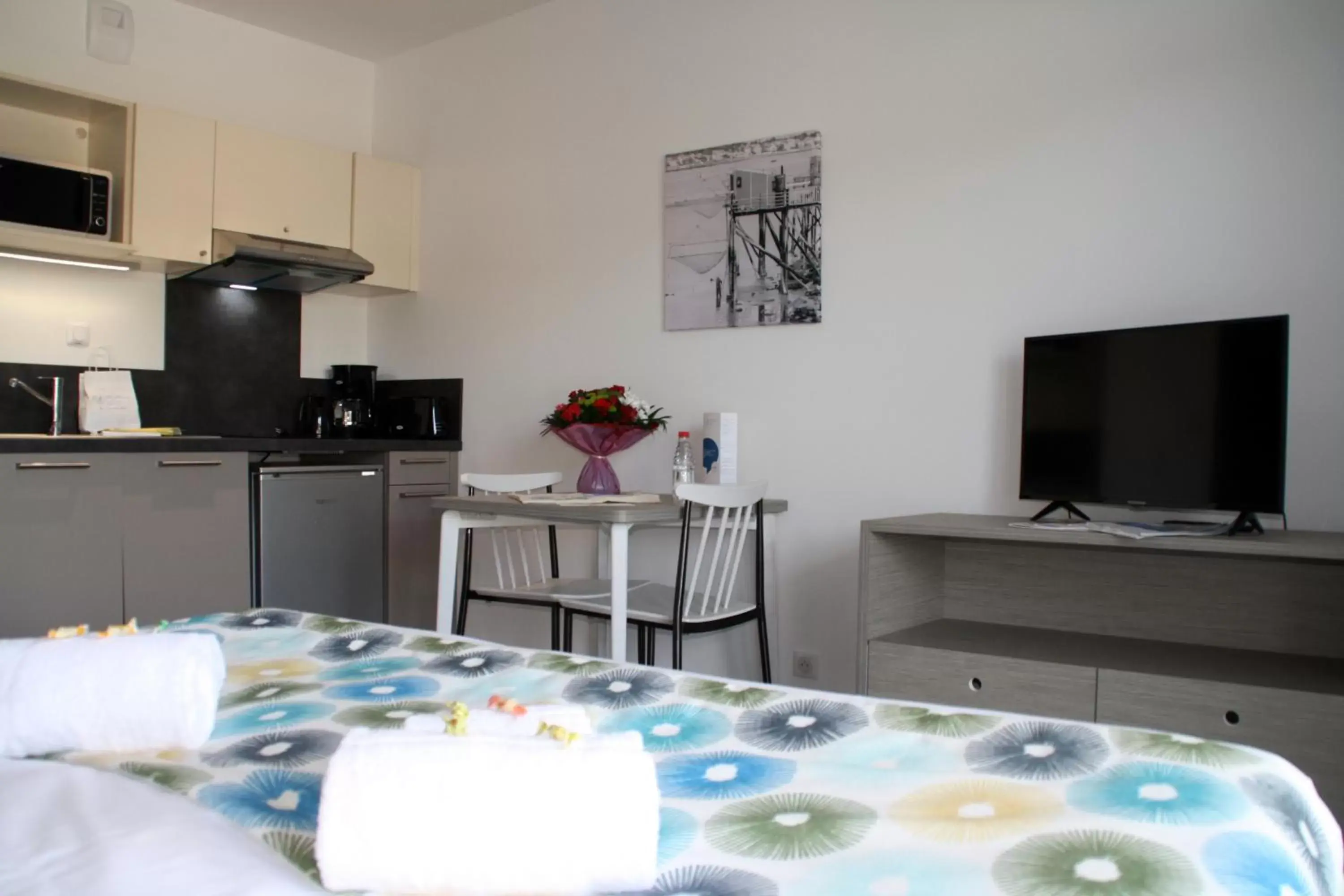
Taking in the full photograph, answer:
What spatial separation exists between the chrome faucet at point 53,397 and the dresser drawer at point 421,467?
1.20m

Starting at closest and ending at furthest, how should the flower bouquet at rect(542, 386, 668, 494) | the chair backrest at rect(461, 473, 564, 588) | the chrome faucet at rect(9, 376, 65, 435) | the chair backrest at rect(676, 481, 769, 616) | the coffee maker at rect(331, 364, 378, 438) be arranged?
the chair backrest at rect(676, 481, 769, 616), the flower bouquet at rect(542, 386, 668, 494), the chair backrest at rect(461, 473, 564, 588), the chrome faucet at rect(9, 376, 65, 435), the coffee maker at rect(331, 364, 378, 438)

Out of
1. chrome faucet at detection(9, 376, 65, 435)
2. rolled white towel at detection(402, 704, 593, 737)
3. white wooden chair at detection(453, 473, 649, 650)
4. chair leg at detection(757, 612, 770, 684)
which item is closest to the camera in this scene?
rolled white towel at detection(402, 704, 593, 737)

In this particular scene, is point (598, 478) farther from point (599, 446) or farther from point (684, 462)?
point (684, 462)

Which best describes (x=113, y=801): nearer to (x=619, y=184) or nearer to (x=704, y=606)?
(x=704, y=606)

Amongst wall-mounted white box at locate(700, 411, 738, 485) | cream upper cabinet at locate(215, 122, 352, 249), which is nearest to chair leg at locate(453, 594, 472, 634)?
wall-mounted white box at locate(700, 411, 738, 485)

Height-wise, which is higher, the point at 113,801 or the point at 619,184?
the point at 619,184

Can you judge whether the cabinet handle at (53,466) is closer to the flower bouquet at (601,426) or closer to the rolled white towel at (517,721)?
the flower bouquet at (601,426)

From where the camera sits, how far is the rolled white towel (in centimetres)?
97

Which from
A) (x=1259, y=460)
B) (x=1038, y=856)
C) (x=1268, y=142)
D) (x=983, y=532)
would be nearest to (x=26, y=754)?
(x=1038, y=856)

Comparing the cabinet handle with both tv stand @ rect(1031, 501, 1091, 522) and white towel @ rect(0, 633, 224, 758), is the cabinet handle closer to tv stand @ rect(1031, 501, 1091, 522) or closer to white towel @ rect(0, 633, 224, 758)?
white towel @ rect(0, 633, 224, 758)

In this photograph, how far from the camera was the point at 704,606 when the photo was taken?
9.66ft

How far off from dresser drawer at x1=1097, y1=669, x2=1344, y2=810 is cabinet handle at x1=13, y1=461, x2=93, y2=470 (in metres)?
3.11

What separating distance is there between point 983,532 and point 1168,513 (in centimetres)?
58

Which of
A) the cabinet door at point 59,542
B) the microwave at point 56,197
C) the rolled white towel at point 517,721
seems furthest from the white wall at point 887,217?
the rolled white towel at point 517,721
